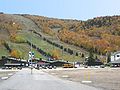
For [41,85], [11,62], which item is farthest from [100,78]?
[11,62]

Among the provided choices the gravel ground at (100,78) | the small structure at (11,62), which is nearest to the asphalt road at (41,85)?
the gravel ground at (100,78)

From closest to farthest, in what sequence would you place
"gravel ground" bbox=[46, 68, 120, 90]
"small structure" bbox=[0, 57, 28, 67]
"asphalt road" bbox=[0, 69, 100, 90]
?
"asphalt road" bbox=[0, 69, 100, 90] → "gravel ground" bbox=[46, 68, 120, 90] → "small structure" bbox=[0, 57, 28, 67]

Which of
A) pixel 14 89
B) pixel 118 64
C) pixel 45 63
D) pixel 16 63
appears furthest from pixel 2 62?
pixel 14 89

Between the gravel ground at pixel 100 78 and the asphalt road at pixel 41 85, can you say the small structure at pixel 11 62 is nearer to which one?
the gravel ground at pixel 100 78

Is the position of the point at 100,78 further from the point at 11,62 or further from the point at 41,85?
the point at 11,62

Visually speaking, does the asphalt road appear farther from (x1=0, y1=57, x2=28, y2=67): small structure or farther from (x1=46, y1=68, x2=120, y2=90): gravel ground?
(x1=0, y1=57, x2=28, y2=67): small structure

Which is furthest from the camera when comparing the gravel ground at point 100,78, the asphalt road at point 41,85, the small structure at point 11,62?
the small structure at point 11,62

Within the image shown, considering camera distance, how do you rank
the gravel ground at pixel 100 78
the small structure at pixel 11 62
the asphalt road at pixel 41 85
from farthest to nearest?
the small structure at pixel 11 62
the gravel ground at pixel 100 78
the asphalt road at pixel 41 85

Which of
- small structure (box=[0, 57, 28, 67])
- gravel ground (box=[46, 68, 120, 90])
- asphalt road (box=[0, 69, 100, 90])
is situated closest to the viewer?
asphalt road (box=[0, 69, 100, 90])

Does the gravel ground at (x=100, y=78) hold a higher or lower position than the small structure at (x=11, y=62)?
lower

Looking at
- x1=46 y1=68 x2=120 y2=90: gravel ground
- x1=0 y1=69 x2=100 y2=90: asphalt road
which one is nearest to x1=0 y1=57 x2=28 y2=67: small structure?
x1=46 y1=68 x2=120 y2=90: gravel ground

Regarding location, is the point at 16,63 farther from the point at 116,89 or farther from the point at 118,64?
the point at 116,89

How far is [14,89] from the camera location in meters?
29.0

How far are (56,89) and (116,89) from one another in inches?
179
